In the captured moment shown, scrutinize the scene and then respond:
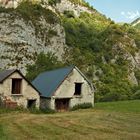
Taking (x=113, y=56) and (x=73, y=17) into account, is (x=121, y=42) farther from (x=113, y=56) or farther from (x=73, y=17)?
(x=73, y=17)

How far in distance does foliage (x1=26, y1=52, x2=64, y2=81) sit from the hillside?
0.87 meters

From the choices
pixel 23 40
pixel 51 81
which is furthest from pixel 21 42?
pixel 51 81

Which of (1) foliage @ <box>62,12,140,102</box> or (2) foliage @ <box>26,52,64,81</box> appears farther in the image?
(1) foliage @ <box>62,12,140,102</box>

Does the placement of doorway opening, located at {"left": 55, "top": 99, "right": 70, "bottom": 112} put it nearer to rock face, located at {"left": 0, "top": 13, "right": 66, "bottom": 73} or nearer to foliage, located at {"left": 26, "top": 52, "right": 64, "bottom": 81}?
foliage, located at {"left": 26, "top": 52, "right": 64, "bottom": 81}

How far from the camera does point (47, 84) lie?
54.2m

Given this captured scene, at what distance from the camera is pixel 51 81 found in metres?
53.8

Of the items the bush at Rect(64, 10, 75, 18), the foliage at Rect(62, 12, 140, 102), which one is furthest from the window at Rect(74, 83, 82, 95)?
the bush at Rect(64, 10, 75, 18)

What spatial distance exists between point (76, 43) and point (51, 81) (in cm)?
4713

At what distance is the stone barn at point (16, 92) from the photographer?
47.7m

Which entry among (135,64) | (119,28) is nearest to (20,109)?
(135,64)

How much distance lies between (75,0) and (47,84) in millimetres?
78511

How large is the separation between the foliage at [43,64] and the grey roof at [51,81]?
17.0m

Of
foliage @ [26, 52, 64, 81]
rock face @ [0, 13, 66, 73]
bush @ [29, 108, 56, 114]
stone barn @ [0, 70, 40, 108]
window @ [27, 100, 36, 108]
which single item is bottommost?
bush @ [29, 108, 56, 114]

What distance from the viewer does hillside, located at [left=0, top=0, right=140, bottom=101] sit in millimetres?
78500
